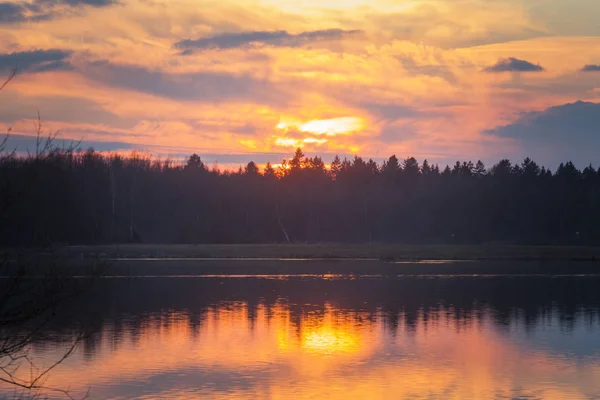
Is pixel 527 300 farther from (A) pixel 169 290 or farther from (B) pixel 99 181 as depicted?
(B) pixel 99 181

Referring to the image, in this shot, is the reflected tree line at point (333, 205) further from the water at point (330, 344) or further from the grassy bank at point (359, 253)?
the water at point (330, 344)

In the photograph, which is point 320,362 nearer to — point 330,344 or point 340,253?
point 330,344

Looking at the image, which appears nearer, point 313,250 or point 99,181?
point 313,250

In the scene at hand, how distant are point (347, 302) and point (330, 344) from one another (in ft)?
34.2

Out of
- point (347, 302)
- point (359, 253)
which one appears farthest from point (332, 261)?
point (347, 302)

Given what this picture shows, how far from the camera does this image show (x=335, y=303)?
32031 millimetres

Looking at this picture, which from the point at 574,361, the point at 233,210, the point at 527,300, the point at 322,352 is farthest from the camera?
the point at 233,210

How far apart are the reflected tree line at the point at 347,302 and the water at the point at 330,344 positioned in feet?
0.26

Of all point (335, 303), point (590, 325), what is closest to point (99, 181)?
point (335, 303)

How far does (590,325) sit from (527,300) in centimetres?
791

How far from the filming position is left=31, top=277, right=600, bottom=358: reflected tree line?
26084 mm

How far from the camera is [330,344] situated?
2203 centimetres

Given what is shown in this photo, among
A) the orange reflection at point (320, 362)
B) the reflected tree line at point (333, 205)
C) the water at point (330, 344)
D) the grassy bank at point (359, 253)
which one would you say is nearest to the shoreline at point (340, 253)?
the grassy bank at point (359, 253)

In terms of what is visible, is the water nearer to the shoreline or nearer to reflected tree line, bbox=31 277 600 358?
reflected tree line, bbox=31 277 600 358
